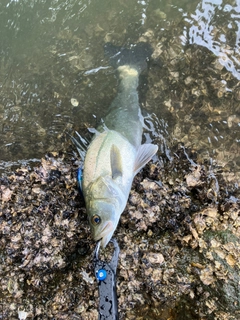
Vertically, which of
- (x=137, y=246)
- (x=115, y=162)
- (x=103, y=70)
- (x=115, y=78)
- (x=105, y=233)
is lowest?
(x=137, y=246)

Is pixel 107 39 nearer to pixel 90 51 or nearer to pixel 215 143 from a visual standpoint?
pixel 90 51

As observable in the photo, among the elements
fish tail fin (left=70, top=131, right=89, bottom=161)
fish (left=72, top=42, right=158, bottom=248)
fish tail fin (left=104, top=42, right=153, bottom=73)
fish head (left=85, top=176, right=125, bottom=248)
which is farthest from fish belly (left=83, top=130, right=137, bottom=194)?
fish tail fin (left=104, top=42, right=153, bottom=73)

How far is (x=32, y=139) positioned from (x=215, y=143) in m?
2.79

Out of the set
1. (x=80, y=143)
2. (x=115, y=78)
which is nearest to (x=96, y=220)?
(x=80, y=143)

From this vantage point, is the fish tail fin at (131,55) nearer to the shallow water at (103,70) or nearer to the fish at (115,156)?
the fish at (115,156)

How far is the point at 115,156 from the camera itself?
147 inches

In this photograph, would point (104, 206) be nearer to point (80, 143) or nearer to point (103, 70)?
point (80, 143)

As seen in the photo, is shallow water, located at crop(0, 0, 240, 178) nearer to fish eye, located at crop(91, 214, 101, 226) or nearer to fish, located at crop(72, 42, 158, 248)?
fish, located at crop(72, 42, 158, 248)

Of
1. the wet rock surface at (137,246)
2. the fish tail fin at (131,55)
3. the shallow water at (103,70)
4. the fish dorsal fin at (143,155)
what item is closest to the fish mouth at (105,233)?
the wet rock surface at (137,246)

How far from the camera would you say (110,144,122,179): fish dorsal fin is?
3.68m

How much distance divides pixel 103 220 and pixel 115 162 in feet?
2.42

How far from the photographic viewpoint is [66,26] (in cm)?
534

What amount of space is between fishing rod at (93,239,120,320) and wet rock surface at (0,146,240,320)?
70 millimetres

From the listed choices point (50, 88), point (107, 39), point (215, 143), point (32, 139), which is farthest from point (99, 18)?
point (215, 143)
